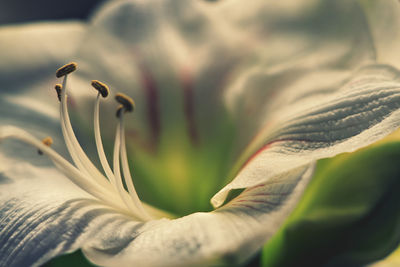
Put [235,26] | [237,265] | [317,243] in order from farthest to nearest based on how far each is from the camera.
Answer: [235,26], [317,243], [237,265]

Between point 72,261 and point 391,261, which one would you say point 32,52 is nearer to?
point 72,261

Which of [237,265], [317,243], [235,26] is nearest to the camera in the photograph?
[237,265]

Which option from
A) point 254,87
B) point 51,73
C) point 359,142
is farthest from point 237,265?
point 51,73

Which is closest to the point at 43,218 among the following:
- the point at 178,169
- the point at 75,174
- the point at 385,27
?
the point at 75,174

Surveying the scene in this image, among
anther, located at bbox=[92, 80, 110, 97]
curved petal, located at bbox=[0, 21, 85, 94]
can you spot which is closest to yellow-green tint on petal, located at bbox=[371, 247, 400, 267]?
anther, located at bbox=[92, 80, 110, 97]

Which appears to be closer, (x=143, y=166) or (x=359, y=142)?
(x=359, y=142)

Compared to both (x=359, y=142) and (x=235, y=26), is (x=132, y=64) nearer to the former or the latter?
(x=235, y=26)

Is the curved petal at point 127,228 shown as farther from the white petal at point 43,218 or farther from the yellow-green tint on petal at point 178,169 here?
the yellow-green tint on petal at point 178,169
